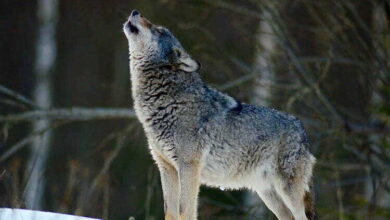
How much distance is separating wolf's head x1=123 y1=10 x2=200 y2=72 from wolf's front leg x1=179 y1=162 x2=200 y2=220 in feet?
2.35

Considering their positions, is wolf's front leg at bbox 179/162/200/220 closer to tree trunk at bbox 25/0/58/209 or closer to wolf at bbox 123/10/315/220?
wolf at bbox 123/10/315/220

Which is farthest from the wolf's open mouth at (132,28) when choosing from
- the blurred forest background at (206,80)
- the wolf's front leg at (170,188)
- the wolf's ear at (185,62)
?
the blurred forest background at (206,80)

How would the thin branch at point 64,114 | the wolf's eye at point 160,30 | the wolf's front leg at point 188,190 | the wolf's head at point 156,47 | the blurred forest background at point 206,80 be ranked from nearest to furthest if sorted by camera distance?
the wolf's front leg at point 188,190
the wolf's head at point 156,47
the wolf's eye at point 160,30
the thin branch at point 64,114
the blurred forest background at point 206,80

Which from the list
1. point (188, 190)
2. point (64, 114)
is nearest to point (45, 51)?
point (64, 114)

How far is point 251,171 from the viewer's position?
787 centimetres

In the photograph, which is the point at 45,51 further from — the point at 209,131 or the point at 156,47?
the point at 209,131

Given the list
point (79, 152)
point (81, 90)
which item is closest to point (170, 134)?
point (79, 152)

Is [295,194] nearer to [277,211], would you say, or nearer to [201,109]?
[277,211]

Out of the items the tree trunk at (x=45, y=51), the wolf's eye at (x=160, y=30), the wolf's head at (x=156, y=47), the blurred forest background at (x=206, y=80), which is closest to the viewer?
the wolf's head at (x=156, y=47)

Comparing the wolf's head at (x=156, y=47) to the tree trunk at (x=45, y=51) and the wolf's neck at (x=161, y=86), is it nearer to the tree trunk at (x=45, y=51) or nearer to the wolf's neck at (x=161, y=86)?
the wolf's neck at (x=161, y=86)

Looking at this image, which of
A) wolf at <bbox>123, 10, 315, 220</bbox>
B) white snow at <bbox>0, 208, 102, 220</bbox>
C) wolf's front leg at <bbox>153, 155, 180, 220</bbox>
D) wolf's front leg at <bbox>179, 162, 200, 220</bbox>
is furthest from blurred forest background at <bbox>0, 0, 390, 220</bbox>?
white snow at <bbox>0, 208, 102, 220</bbox>

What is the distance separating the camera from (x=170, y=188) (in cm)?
766

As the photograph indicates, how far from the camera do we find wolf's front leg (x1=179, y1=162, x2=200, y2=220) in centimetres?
745

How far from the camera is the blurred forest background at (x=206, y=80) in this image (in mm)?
11703
